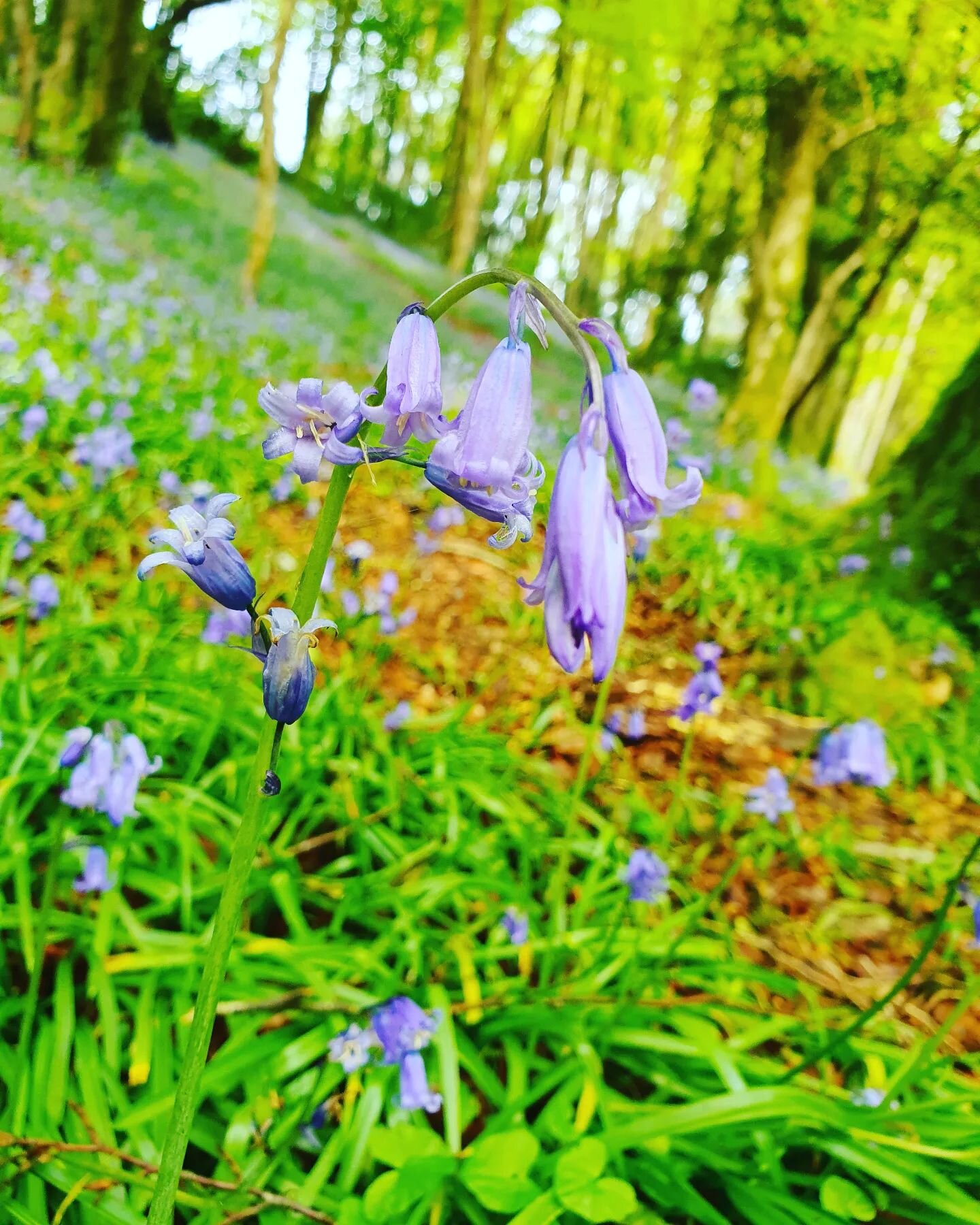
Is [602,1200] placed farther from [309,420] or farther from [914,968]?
[309,420]

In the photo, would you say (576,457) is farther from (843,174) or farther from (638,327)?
(638,327)

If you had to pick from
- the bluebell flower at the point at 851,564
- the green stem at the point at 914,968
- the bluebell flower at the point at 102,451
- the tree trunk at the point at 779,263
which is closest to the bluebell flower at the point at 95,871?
the green stem at the point at 914,968

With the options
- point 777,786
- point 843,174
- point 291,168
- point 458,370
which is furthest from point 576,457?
point 291,168

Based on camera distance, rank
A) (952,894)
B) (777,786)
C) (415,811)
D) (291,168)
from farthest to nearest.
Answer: (291,168), (415,811), (777,786), (952,894)

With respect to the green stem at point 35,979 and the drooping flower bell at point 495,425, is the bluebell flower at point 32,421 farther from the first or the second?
the drooping flower bell at point 495,425

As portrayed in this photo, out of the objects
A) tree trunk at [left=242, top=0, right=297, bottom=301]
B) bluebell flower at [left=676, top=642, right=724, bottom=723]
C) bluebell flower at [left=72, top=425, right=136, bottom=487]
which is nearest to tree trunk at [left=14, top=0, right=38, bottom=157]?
tree trunk at [left=242, top=0, right=297, bottom=301]
